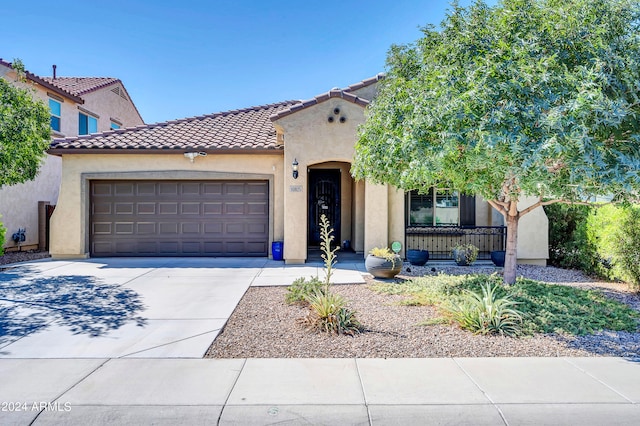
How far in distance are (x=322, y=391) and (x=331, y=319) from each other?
1.75 m

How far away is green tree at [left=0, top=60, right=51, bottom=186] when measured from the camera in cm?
922

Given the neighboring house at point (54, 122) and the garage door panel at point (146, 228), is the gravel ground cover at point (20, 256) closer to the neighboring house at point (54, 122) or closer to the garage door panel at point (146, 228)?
the neighboring house at point (54, 122)

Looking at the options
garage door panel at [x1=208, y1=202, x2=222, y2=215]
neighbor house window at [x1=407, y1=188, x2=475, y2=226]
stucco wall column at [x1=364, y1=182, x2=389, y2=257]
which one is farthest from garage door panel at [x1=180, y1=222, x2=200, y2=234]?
neighbor house window at [x1=407, y1=188, x2=475, y2=226]

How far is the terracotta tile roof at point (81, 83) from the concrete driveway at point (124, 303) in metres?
10.7

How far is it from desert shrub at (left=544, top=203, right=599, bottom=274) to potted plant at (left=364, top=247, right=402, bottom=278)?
532cm

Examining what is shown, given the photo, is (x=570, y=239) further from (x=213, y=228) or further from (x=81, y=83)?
(x=81, y=83)

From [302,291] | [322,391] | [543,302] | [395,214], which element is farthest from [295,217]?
[322,391]

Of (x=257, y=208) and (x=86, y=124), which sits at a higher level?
(x=86, y=124)

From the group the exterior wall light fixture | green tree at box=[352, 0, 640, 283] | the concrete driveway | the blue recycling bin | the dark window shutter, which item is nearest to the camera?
green tree at box=[352, 0, 640, 283]

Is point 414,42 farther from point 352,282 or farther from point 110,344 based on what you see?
point 110,344

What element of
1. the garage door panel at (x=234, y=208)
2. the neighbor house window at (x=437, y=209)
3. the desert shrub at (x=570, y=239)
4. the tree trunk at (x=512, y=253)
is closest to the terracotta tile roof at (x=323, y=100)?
the garage door panel at (x=234, y=208)

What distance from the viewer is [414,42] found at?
7.06 metres

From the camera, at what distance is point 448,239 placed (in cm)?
1252

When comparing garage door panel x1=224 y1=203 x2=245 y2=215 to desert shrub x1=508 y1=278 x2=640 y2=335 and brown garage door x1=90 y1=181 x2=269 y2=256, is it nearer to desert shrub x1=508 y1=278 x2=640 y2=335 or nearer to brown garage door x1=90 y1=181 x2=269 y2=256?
brown garage door x1=90 y1=181 x2=269 y2=256
